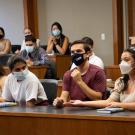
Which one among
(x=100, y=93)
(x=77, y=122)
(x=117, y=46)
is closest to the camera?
(x=77, y=122)

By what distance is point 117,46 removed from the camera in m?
7.59

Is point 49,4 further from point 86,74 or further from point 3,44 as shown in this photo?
point 86,74

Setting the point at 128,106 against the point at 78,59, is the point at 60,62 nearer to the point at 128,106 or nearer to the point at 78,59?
the point at 78,59

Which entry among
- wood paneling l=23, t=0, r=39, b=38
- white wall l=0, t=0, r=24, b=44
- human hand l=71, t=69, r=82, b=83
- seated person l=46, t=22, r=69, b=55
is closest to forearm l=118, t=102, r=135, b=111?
human hand l=71, t=69, r=82, b=83

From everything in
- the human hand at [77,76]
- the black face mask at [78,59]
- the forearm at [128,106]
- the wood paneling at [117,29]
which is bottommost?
the forearm at [128,106]

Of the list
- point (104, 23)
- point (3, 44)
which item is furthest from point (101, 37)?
point (3, 44)

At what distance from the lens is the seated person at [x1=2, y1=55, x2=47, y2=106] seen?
3586 millimetres

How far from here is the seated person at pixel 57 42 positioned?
7.16m

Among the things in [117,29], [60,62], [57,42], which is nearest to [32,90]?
[60,62]

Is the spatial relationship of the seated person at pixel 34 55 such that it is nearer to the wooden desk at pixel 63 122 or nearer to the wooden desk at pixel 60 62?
the wooden desk at pixel 60 62

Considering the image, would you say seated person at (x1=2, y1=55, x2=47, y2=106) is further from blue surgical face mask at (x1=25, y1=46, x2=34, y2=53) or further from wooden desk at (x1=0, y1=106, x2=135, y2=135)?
blue surgical face mask at (x1=25, y1=46, x2=34, y2=53)

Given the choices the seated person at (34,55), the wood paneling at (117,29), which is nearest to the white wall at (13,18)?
the wood paneling at (117,29)

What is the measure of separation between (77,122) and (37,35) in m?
6.60

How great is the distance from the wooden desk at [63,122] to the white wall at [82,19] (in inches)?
224
